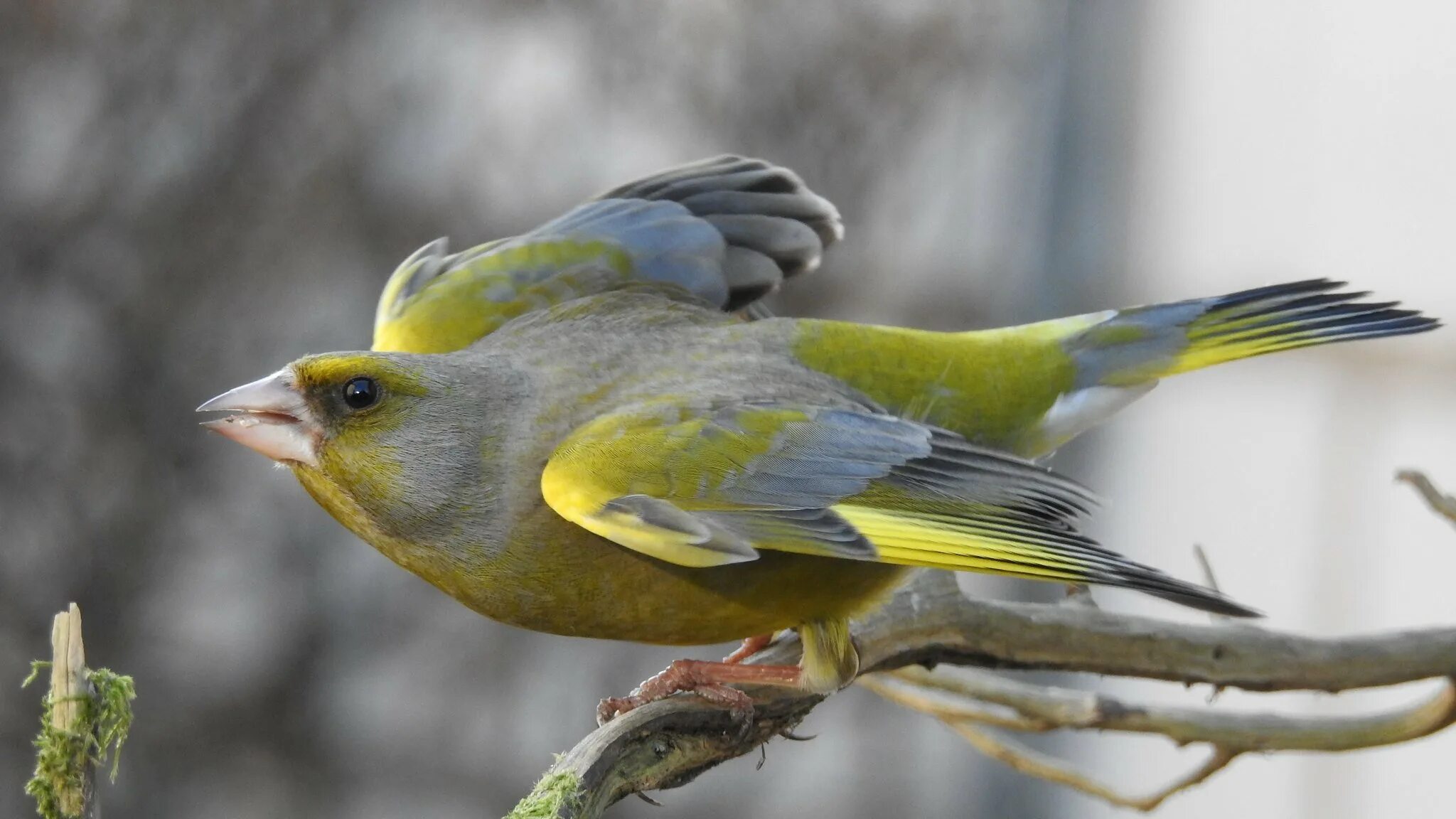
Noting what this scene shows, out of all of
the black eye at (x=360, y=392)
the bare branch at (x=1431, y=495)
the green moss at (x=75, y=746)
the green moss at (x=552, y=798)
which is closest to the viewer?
the green moss at (x=75, y=746)

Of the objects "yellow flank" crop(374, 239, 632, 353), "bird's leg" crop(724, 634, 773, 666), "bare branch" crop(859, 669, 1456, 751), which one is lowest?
"bare branch" crop(859, 669, 1456, 751)

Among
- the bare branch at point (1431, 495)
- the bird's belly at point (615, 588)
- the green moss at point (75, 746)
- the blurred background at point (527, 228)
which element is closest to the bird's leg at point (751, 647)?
the bird's belly at point (615, 588)

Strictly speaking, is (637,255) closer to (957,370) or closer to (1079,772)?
(957,370)

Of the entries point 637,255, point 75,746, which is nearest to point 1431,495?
point 637,255

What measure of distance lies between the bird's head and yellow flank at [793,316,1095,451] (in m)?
0.45

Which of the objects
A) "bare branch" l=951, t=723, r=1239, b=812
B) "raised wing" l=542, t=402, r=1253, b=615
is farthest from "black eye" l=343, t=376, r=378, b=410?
"bare branch" l=951, t=723, r=1239, b=812

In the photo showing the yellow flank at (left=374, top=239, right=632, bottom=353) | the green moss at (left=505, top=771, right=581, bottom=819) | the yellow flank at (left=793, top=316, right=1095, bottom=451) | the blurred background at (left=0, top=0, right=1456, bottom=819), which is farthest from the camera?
the blurred background at (left=0, top=0, right=1456, bottom=819)

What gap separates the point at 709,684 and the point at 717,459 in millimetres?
262

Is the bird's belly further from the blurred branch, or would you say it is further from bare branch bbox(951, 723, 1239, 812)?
bare branch bbox(951, 723, 1239, 812)

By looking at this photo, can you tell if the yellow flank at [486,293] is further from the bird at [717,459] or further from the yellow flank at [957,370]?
the yellow flank at [957,370]

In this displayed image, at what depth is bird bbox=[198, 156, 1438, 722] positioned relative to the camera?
1369 mm

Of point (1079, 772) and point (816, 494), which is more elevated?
point (816, 494)

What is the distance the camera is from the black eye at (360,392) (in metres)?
1.41

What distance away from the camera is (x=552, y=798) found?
3.70 ft
